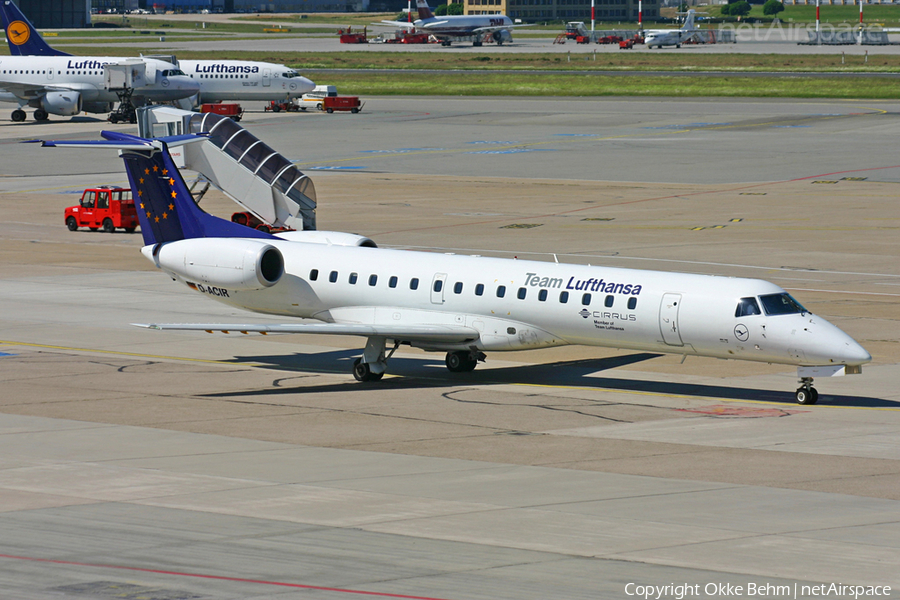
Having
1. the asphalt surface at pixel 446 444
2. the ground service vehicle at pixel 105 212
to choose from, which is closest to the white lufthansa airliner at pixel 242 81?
the asphalt surface at pixel 446 444

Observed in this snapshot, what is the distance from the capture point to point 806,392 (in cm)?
2633

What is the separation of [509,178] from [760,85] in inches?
2300

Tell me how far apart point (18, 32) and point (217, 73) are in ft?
56.6

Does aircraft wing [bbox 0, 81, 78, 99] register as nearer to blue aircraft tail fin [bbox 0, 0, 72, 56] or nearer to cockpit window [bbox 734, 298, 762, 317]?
blue aircraft tail fin [bbox 0, 0, 72, 56]

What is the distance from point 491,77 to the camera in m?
138

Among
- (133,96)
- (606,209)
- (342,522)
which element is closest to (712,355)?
(342,522)

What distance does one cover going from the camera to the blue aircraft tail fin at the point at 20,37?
353ft

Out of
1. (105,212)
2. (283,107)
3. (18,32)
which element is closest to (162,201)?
(105,212)

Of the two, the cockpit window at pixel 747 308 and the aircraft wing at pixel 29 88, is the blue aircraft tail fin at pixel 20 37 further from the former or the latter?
the cockpit window at pixel 747 308

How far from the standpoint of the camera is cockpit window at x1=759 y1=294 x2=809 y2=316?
25984 mm

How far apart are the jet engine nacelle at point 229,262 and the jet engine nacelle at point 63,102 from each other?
245ft

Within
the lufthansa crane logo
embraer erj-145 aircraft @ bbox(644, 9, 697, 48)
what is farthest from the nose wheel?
embraer erj-145 aircraft @ bbox(644, 9, 697, 48)

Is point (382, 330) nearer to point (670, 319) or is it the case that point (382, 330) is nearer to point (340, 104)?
point (670, 319)

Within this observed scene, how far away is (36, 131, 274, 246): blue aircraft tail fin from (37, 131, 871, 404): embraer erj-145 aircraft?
4cm
